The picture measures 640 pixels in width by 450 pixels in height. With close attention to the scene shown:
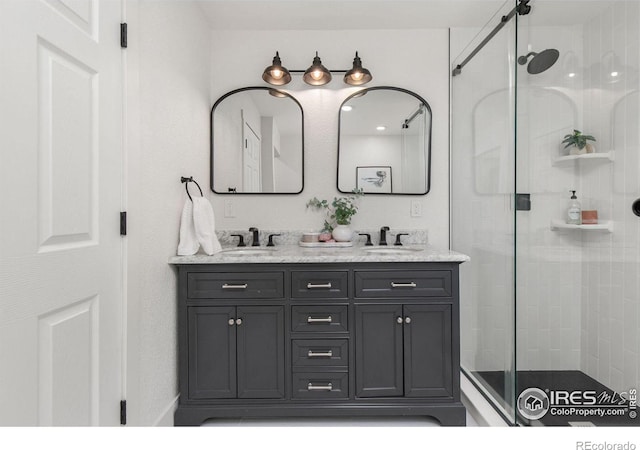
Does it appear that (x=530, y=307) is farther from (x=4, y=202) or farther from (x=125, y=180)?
(x=4, y=202)

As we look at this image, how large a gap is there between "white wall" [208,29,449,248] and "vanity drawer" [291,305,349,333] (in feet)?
2.47

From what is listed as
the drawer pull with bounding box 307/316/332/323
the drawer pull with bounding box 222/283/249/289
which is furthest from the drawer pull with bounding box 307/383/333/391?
the drawer pull with bounding box 222/283/249/289

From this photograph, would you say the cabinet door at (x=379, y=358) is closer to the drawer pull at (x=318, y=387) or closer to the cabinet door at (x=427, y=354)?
the cabinet door at (x=427, y=354)

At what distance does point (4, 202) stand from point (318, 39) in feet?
6.79

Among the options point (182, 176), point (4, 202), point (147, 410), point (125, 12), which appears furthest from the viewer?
point (182, 176)

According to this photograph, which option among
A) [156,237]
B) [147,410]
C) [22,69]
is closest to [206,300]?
[156,237]

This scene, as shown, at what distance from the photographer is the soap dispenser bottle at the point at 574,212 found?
156cm

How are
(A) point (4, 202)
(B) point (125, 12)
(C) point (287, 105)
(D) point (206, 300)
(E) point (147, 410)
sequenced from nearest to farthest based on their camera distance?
(A) point (4, 202) < (B) point (125, 12) < (E) point (147, 410) < (D) point (206, 300) < (C) point (287, 105)

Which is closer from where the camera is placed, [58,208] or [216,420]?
[58,208]

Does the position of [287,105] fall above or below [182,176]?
above

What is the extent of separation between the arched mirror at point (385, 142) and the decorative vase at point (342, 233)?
29 cm

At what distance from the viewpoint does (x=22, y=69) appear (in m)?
0.91

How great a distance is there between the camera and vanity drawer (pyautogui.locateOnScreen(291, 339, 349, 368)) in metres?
1.71

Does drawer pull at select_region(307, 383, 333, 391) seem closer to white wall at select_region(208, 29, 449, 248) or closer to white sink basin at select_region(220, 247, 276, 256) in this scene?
white sink basin at select_region(220, 247, 276, 256)
